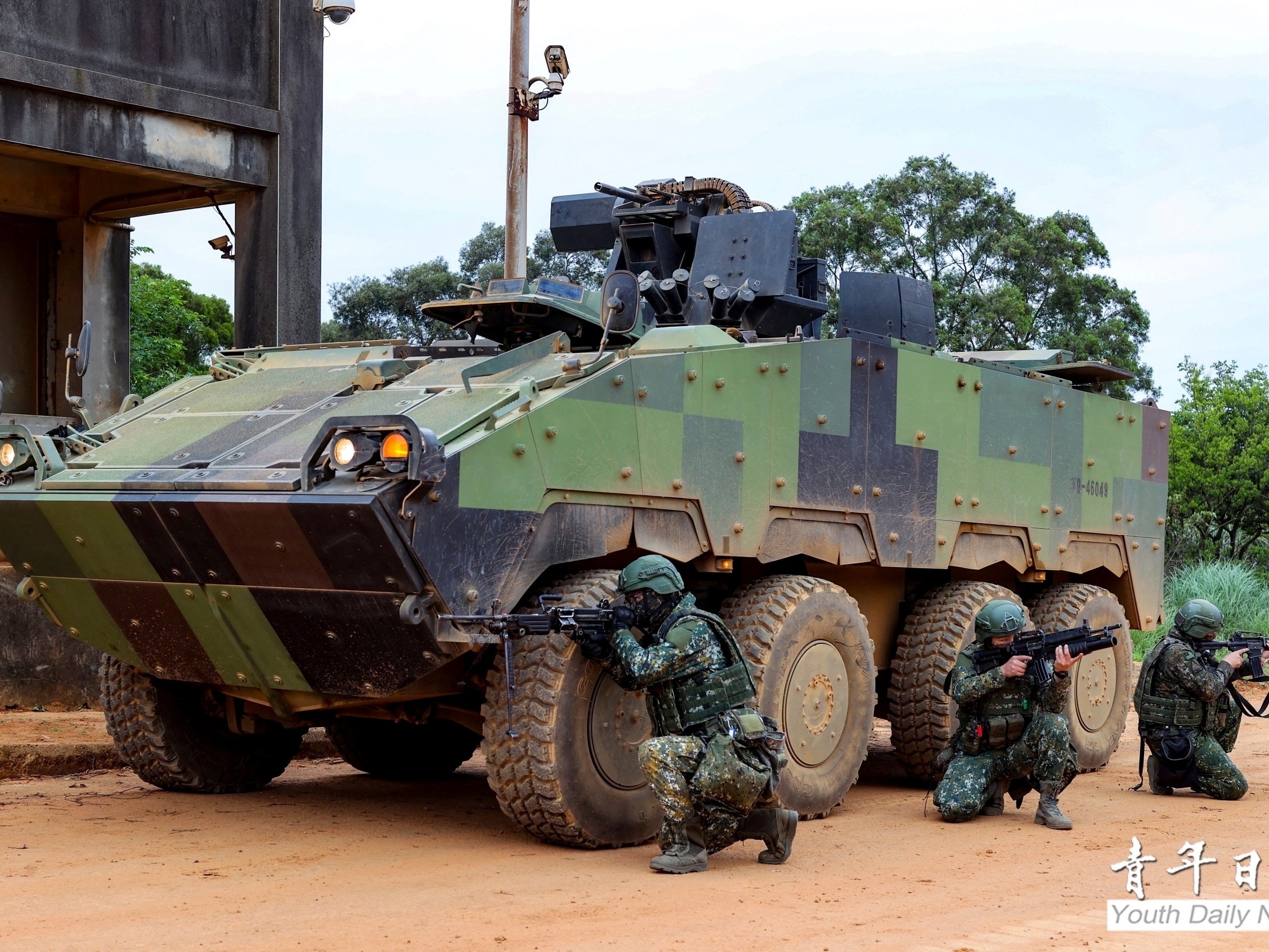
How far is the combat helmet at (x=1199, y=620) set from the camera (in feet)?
28.8

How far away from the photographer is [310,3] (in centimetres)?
1338

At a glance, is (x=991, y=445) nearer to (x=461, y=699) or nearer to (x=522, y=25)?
(x=461, y=699)

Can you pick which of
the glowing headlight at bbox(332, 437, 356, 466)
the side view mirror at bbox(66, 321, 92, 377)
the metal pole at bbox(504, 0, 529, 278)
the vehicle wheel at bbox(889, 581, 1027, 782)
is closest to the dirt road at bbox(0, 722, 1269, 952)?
the vehicle wheel at bbox(889, 581, 1027, 782)

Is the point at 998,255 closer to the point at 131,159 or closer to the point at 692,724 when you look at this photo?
the point at 131,159

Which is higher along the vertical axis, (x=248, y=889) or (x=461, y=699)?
(x=461, y=699)

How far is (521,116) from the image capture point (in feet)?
46.0

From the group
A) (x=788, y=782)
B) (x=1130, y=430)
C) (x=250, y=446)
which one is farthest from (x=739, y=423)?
(x=1130, y=430)

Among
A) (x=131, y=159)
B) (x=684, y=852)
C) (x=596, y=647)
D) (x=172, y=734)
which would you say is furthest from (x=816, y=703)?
(x=131, y=159)

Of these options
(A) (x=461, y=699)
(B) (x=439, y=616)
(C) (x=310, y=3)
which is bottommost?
(A) (x=461, y=699)

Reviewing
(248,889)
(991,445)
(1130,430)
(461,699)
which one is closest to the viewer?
(248,889)

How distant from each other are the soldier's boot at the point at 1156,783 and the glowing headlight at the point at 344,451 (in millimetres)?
5077

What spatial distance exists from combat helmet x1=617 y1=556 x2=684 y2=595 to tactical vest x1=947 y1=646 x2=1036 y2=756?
2176mm

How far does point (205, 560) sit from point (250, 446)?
0.56m

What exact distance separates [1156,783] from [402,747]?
4.25m
